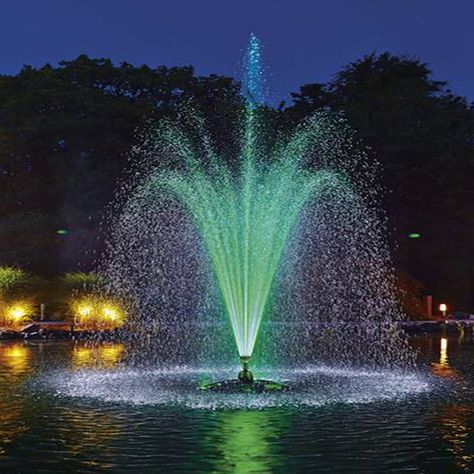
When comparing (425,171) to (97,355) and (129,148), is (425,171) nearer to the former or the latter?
(129,148)

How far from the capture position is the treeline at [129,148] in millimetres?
49156

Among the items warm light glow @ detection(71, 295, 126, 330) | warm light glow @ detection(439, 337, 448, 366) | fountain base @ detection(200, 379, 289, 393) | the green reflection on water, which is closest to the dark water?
the green reflection on water

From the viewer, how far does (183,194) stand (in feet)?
135

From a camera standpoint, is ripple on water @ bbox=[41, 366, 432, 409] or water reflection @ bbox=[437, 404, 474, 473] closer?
water reflection @ bbox=[437, 404, 474, 473]

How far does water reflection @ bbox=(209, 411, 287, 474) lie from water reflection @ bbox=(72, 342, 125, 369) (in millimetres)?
9330

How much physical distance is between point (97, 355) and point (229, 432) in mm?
14288

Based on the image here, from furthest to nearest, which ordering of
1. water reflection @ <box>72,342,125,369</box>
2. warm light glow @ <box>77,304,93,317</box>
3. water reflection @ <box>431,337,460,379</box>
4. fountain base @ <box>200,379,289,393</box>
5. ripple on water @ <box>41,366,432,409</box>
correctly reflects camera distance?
1. warm light glow @ <box>77,304,93,317</box>
2. water reflection @ <box>72,342,125,369</box>
3. water reflection @ <box>431,337,460,379</box>
4. fountain base @ <box>200,379,289,393</box>
5. ripple on water @ <box>41,366,432,409</box>

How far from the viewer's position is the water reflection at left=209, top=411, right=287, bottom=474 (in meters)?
11.6

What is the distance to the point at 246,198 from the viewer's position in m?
25.3

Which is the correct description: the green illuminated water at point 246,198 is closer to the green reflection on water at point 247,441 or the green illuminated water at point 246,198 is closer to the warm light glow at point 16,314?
the green reflection on water at point 247,441

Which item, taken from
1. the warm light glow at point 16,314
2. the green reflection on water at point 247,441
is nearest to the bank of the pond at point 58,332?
the warm light glow at point 16,314

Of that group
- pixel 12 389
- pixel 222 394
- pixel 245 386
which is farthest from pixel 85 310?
pixel 222 394

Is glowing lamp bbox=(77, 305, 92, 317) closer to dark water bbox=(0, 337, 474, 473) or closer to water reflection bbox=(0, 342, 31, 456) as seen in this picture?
water reflection bbox=(0, 342, 31, 456)

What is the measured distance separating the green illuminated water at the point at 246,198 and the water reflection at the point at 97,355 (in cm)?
393
